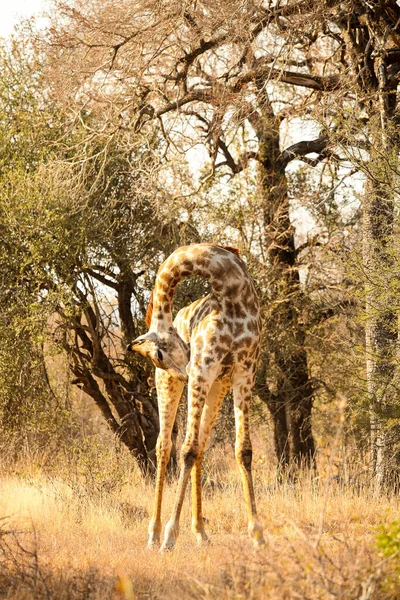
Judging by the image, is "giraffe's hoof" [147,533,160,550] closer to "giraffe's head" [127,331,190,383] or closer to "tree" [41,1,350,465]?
"giraffe's head" [127,331,190,383]

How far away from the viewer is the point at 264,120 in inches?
536

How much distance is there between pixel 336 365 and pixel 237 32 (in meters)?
6.47

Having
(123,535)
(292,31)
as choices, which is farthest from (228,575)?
(292,31)

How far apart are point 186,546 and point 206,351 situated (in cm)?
174

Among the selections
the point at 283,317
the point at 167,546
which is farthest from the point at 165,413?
the point at 283,317

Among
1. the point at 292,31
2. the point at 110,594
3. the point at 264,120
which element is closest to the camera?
the point at 110,594

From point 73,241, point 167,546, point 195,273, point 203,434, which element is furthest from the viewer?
point 73,241

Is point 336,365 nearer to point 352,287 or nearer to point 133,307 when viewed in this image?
point 352,287

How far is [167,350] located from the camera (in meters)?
7.64

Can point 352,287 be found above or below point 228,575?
above

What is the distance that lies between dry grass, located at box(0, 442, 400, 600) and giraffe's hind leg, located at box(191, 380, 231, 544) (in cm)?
24

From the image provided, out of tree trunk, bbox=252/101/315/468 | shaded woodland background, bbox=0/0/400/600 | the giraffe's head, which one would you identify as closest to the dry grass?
shaded woodland background, bbox=0/0/400/600

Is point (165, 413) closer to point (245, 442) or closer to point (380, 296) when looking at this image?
point (245, 442)

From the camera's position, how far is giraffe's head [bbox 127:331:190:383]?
7598mm
